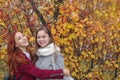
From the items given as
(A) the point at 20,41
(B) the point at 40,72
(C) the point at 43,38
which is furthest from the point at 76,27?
(B) the point at 40,72

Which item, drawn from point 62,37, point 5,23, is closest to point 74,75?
point 62,37

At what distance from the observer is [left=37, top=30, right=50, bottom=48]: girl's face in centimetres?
410

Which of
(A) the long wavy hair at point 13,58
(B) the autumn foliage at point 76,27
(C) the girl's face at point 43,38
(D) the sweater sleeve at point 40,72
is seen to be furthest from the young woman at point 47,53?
(B) the autumn foliage at point 76,27

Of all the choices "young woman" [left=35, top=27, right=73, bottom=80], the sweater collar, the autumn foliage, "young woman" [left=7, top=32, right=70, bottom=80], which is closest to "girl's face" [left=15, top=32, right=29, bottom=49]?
"young woman" [left=7, top=32, right=70, bottom=80]

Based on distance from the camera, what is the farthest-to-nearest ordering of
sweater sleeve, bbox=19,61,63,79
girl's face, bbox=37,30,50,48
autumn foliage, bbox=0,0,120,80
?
autumn foliage, bbox=0,0,120,80 → girl's face, bbox=37,30,50,48 → sweater sleeve, bbox=19,61,63,79

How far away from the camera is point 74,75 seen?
225 inches

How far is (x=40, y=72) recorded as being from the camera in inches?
153

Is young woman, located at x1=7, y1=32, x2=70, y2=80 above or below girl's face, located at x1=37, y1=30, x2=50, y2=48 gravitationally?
below

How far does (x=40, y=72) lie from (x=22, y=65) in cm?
26

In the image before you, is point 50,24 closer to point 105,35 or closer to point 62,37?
point 62,37

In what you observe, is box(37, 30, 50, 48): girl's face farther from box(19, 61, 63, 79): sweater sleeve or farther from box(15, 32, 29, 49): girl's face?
box(19, 61, 63, 79): sweater sleeve

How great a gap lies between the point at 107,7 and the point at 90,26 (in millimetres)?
964

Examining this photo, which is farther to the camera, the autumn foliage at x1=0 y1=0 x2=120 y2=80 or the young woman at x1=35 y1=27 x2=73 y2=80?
the autumn foliage at x1=0 y1=0 x2=120 y2=80

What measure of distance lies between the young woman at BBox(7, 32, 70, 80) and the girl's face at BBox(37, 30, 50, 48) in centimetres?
21
